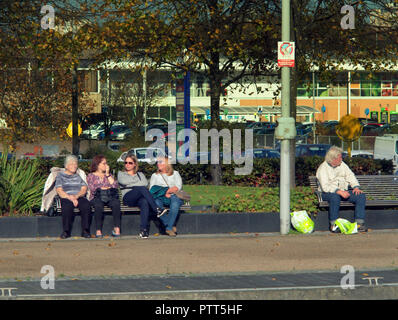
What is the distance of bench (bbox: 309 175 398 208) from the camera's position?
13453 millimetres

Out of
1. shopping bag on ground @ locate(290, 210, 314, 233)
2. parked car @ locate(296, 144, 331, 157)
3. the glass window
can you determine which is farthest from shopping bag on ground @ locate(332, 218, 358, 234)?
the glass window

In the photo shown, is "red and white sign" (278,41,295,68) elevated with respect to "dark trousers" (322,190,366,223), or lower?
elevated

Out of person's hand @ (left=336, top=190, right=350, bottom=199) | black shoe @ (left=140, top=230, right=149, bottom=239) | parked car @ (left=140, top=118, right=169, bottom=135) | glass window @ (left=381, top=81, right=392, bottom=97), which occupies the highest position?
glass window @ (left=381, top=81, right=392, bottom=97)

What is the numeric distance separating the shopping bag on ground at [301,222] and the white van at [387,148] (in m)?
19.1

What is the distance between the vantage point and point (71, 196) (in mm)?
12500

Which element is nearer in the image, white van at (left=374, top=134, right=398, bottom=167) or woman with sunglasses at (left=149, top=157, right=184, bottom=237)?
woman with sunglasses at (left=149, top=157, right=184, bottom=237)

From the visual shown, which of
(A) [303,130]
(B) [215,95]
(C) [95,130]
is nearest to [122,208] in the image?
(B) [215,95]

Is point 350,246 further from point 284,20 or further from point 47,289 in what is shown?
point 47,289

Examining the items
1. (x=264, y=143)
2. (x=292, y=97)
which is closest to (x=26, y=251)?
(x=292, y=97)

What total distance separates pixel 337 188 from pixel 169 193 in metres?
2.68
